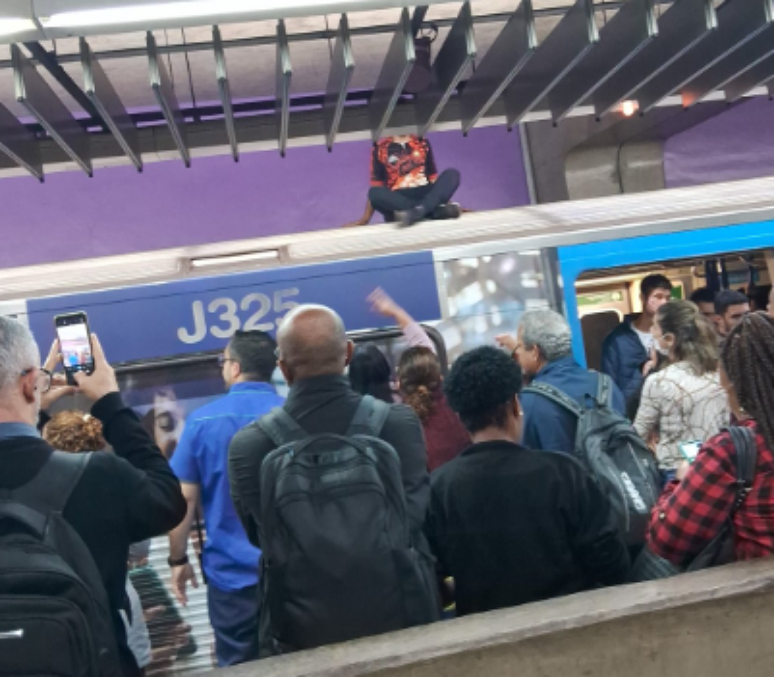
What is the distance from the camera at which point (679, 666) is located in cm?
206

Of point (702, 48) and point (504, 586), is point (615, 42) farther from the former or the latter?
point (504, 586)

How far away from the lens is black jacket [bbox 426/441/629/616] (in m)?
2.40

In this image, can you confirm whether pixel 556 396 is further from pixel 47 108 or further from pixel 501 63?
pixel 47 108

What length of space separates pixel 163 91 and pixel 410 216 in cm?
145

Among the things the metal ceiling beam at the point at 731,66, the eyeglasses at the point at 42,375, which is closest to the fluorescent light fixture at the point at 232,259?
the eyeglasses at the point at 42,375

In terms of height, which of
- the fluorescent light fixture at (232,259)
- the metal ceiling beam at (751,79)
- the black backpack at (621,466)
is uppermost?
the metal ceiling beam at (751,79)

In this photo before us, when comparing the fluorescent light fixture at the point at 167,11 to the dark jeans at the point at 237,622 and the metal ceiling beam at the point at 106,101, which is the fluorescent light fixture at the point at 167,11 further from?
the dark jeans at the point at 237,622

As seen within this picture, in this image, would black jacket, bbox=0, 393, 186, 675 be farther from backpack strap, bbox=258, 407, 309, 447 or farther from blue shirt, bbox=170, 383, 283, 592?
blue shirt, bbox=170, 383, 283, 592

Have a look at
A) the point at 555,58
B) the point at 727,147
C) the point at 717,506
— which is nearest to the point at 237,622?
the point at 717,506

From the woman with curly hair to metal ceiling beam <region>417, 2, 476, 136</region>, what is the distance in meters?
1.33

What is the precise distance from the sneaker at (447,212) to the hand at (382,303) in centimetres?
82

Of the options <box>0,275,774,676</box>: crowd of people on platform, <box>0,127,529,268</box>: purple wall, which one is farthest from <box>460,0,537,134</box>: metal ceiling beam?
<box>0,127,529,268</box>: purple wall

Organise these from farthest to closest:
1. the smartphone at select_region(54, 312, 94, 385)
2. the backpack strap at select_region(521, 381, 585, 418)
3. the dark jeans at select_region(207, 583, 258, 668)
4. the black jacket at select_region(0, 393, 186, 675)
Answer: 1. the backpack strap at select_region(521, 381, 585, 418)
2. the dark jeans at select_region(207, 583, 258, 668)
3. the smartphone at select_region(54, 312, 94, 385)
4. the black jacket at select_region(0, 393, 186, 675)

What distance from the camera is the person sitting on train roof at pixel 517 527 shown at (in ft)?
7.89
